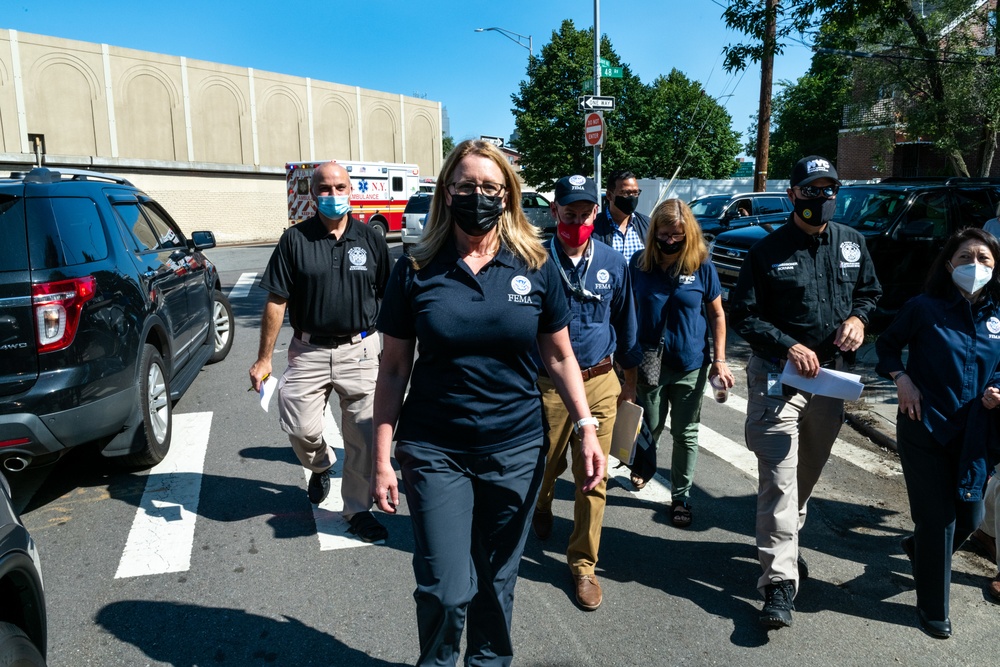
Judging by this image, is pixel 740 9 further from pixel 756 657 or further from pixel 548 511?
pixel 756 657

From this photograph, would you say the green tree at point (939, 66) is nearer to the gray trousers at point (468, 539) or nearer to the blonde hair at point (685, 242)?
the blonde hair at point (685, 242)

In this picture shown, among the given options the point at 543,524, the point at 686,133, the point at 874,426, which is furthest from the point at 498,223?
the point at 686,133

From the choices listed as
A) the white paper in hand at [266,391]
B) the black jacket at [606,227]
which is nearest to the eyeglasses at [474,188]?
the white paper in hand at [266,391]

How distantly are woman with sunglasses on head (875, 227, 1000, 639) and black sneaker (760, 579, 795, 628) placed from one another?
57 cm

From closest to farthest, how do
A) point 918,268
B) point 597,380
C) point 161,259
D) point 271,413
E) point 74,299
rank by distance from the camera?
1. point 597,380
2. point 74,299
3. point 161,259
4. point 271,413
5. point 918,268

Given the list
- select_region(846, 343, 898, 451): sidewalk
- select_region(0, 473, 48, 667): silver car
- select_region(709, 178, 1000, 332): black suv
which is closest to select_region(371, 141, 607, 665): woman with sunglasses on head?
select_region(0, 473, 48, 667): silver car

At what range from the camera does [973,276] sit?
3252 millimetres

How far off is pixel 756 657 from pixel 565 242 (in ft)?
6.62

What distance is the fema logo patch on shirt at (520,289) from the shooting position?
2535mm

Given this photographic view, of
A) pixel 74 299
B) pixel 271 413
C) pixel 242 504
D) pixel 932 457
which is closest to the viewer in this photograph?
pixel 932 457

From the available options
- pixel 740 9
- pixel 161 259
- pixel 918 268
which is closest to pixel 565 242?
pixel 161 259

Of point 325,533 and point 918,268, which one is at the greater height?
point 918,268

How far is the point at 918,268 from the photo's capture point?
953 cm

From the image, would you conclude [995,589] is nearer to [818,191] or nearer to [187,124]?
[818,191]
